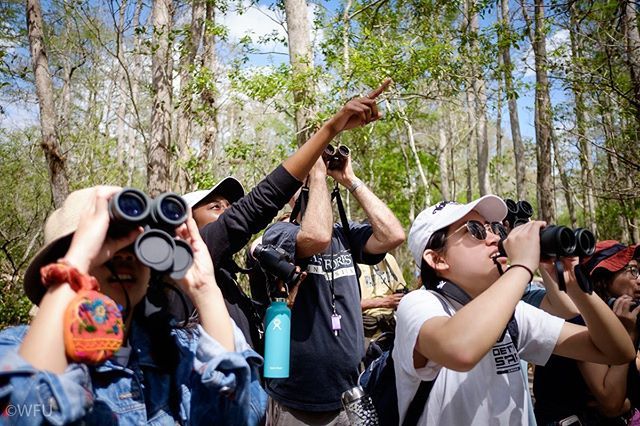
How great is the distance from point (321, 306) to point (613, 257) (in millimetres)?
1474

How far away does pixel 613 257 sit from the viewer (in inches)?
105

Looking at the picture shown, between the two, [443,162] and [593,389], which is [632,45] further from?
[443,162]

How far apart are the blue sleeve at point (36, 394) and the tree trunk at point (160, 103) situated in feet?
20.7

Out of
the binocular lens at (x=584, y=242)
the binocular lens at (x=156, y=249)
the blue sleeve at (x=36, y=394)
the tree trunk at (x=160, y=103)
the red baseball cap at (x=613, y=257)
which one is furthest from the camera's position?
the tree trunk at (x=160, y=103)

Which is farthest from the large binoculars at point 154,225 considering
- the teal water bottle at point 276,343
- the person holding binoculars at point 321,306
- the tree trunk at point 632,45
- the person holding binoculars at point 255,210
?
the tree trunk at point 632,45

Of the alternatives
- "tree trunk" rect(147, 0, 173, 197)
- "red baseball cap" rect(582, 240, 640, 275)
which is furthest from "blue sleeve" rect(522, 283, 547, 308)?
"tree trunk" rect(147, 0, 173, 197)

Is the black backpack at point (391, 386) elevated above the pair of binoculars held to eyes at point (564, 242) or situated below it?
below

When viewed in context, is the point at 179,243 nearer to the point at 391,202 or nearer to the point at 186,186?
the point at 186,186

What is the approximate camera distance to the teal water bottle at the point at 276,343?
86.9 inches

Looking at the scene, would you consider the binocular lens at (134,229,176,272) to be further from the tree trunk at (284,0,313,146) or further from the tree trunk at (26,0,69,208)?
the tree trunk at (26,0,69,208)

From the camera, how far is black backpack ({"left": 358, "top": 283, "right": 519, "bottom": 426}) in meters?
1.70

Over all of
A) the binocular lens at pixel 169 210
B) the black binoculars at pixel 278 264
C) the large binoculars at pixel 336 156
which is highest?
the large binoculars at pixel 336 156

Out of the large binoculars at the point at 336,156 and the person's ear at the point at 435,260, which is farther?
the large binoculars at the point at 336,156

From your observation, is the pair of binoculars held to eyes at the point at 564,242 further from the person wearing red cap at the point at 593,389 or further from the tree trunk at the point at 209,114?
the tree trunk at the point at 209,114
